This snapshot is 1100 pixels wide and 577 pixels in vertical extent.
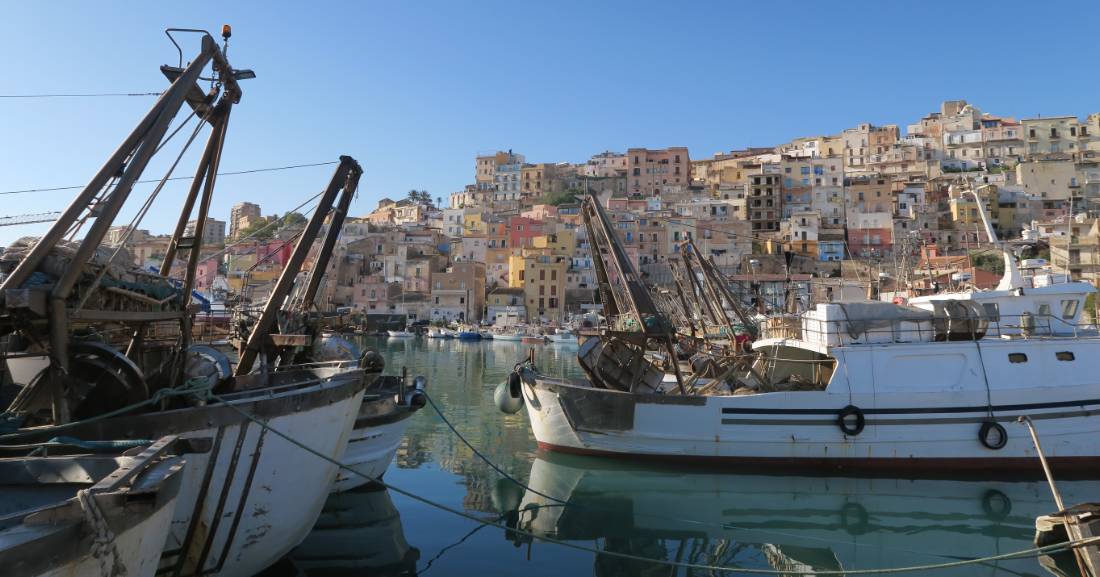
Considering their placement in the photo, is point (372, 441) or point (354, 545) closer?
point (354, 545)

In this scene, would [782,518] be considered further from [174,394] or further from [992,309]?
[174,394]

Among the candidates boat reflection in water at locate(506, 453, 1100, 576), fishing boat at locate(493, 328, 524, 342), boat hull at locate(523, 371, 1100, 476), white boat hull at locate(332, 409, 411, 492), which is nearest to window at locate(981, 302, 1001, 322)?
boat hull at locate(523, 371, 1100, 476)

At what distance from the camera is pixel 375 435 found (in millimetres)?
12422

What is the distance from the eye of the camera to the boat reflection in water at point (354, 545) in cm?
865

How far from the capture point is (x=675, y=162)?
334 feet

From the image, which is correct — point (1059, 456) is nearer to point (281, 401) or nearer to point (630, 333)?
point (630, 333)

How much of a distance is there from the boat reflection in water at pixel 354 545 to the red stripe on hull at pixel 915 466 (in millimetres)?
6781

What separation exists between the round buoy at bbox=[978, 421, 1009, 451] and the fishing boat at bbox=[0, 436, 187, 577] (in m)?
15.0

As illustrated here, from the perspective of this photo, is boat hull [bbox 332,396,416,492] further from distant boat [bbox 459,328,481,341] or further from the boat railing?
distant boat [bbox 459,328,481,341]

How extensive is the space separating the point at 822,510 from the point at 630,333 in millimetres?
5305

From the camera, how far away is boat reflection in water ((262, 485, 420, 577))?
8.65m

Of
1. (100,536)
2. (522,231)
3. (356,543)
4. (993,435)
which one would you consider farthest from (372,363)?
(522,231)

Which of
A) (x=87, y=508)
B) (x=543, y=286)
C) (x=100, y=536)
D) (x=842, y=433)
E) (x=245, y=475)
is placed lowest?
(x=842, y=433)

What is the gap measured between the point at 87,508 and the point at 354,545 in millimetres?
6077
